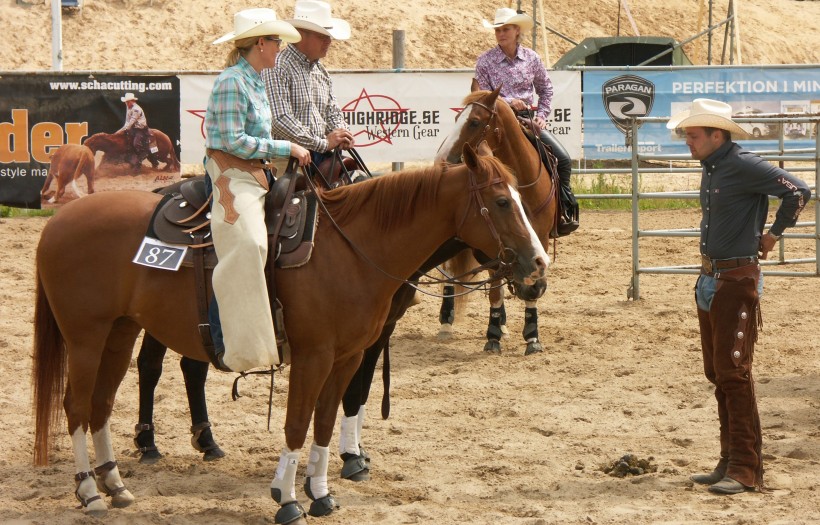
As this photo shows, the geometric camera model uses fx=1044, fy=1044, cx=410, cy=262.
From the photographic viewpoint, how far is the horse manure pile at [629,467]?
234 inches

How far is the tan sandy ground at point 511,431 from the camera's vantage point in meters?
5.41

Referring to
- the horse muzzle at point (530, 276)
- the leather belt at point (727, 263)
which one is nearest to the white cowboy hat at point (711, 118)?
the leather belt at point (727, 263)

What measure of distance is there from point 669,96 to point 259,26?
10242mm

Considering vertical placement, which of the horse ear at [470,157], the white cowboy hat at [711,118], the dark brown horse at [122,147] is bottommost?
the horse ear at [470,157]

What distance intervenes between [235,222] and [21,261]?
765 centimetres

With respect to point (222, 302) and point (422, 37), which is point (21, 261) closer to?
point (222, 302)

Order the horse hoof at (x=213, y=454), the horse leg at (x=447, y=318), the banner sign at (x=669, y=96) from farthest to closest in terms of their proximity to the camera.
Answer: the banner sign at (x=669, y=96) < the horse leg at (x=447, y=318) < the horse hoof at (x=213, y=454)

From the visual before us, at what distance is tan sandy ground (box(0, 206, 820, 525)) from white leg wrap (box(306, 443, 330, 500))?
0.16m

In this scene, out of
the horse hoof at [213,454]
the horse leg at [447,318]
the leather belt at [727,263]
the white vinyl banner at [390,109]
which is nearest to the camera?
the leather belt at [727,263]

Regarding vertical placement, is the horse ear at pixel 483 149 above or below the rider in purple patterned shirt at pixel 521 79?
below

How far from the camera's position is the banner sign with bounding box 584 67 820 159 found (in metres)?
14.3

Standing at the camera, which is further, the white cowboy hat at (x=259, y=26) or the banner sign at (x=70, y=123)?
the banner sign at (x=70, y=123)

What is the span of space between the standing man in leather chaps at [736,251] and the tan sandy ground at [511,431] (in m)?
0.29

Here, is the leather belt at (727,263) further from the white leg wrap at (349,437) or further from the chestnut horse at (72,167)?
the chestnut horse at (72,167)
